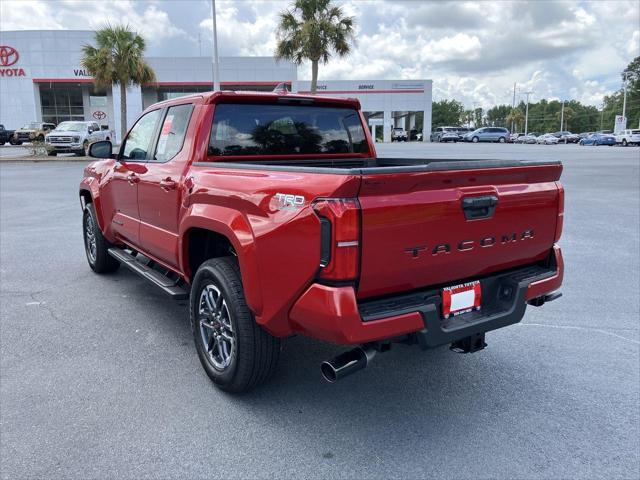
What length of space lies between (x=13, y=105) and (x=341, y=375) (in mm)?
53804

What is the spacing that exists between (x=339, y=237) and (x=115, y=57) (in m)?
30.2

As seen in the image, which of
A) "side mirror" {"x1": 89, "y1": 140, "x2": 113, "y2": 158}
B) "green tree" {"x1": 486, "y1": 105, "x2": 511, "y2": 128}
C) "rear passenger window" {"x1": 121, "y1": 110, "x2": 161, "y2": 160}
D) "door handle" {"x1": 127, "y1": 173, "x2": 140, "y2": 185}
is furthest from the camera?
"green tree" {"x1": 486, "y1": 105, "x2": 511, "y2": 128}

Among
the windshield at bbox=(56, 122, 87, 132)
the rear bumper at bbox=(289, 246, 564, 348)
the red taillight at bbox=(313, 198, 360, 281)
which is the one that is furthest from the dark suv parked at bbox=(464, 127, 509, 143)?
the red taillight at bbox=(313, 198, 360, 281)

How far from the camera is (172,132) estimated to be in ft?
13.6

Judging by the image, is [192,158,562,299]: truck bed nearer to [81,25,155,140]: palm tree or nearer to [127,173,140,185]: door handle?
[127,173,140,185]: door handle

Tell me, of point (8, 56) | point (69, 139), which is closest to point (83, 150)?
point (69, 139)

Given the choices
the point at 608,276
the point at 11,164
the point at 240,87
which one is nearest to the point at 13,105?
the point at 240,87

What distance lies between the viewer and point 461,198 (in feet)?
8.76

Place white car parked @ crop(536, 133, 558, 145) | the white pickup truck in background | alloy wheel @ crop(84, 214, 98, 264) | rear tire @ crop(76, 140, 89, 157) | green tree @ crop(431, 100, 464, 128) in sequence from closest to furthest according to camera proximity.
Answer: alloy wheel @ crop(84, 214, 98, 264) < the white pickup truck in background < rear tire @ crop(76, 140, 89, 157) < white car parked @ crop(536, 133, 558, 145) < green tree @ crop(431, 100, 464, 128)

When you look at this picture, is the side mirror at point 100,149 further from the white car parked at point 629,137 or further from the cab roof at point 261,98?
the white car parked at point 629,137

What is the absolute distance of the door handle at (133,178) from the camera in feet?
14.7

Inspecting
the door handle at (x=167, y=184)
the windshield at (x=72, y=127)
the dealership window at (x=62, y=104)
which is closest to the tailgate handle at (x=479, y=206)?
the door handle at (x=167, y=184)

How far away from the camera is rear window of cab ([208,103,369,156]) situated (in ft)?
12.5

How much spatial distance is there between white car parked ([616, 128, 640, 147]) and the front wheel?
55867 mm
